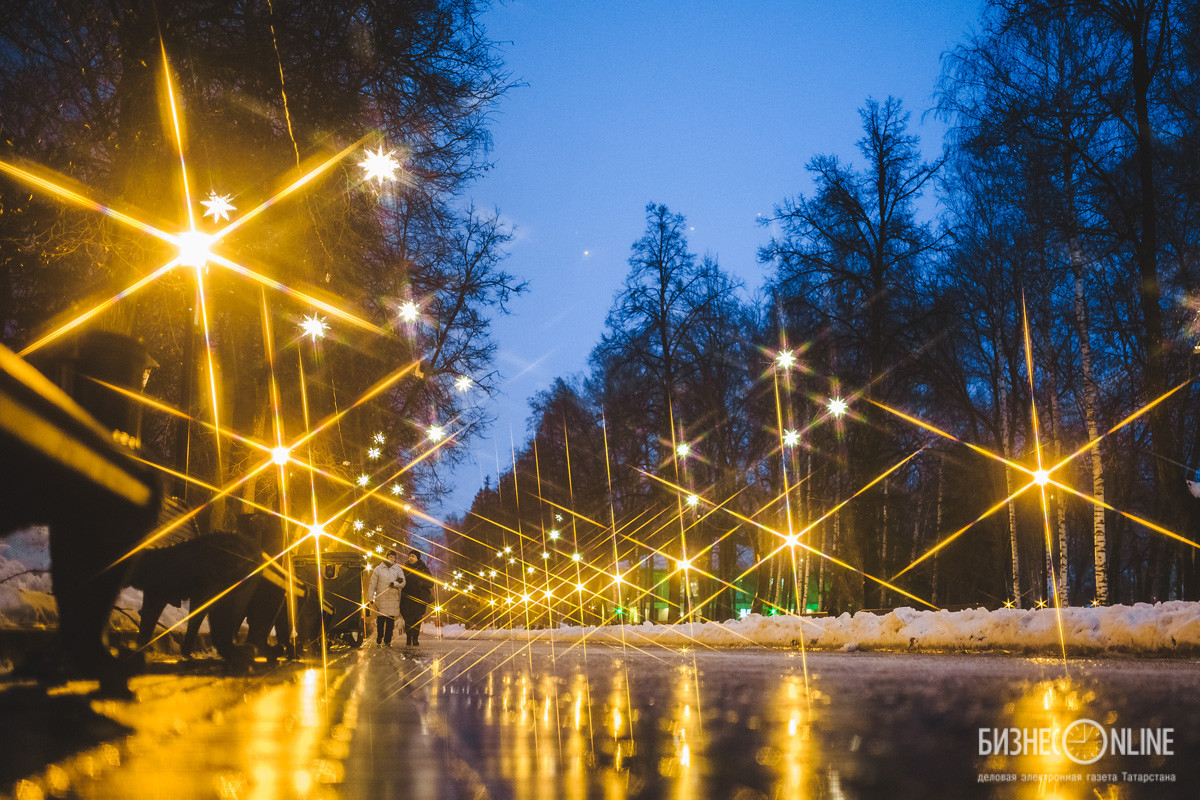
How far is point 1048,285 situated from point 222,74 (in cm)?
2576

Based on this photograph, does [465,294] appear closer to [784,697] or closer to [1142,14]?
[1142,14]

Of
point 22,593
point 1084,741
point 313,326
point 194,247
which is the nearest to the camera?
point 1084,741

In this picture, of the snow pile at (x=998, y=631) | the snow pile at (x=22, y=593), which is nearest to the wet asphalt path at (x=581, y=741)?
the snow pile at (x=22, y=593)

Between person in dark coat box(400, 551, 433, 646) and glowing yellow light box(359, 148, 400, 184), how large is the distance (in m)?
12.7

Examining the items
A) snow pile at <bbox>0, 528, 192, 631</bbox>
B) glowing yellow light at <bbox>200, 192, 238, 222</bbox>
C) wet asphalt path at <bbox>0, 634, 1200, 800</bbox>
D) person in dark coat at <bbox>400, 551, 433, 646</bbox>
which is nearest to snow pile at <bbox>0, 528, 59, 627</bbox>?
snow pile at <bbox>0, 528, 192, 631</bbox>

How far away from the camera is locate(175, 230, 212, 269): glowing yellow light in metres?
12.3

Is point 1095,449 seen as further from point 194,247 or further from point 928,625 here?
point 194,247

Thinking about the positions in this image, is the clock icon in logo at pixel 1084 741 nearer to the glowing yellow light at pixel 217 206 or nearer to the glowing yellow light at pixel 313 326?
the glowing yellow light at pixel 217 206

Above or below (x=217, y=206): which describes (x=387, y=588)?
below

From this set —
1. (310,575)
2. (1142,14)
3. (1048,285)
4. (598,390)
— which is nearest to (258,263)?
(310,575)

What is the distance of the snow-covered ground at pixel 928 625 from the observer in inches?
287

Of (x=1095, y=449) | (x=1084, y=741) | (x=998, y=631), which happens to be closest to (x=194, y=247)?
(x=1084, y=741)

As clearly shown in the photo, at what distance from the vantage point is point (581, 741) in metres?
3.91

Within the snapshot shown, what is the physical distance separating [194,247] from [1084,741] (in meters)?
11.9
